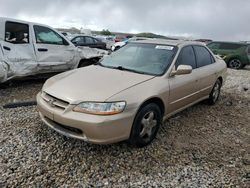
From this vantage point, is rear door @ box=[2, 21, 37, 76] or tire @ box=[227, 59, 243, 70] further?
tire @ box=[227, 59, 243, 70]

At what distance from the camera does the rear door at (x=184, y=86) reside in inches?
155

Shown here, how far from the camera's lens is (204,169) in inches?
126

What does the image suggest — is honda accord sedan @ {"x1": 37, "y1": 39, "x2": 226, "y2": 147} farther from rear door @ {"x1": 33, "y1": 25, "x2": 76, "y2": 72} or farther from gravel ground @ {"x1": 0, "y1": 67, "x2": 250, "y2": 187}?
rear door @ {"x1": 33, "y1": 25, "x2": 76, "y2": 72}

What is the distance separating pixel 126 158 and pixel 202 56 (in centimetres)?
291

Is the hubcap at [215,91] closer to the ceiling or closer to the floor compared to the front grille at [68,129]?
closer to the ceiling

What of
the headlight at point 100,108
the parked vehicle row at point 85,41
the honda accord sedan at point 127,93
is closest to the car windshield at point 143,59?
the honda accord sedan at point 127,93

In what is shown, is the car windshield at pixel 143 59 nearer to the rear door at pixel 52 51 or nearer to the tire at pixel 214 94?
the tire at pixel 214 94

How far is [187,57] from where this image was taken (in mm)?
4508

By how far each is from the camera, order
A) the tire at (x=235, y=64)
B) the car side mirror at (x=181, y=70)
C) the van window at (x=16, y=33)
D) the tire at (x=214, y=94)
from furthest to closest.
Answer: the tire at (x=235, y=64)
the van window at (x=16, y=33)
the tire at (x=214, y=94)
the car side mirror at (x=181, y=70)

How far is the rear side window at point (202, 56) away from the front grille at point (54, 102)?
283 cm

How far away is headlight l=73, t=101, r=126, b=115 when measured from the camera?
298 centimetres

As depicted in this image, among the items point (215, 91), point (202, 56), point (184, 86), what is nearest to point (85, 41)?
point (215, 91)

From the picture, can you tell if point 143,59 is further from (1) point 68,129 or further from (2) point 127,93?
(1) point 68,129

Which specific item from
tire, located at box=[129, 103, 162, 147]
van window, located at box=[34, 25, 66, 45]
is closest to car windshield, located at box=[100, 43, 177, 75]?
tire, located at box=[129, 103, 162, 147]
